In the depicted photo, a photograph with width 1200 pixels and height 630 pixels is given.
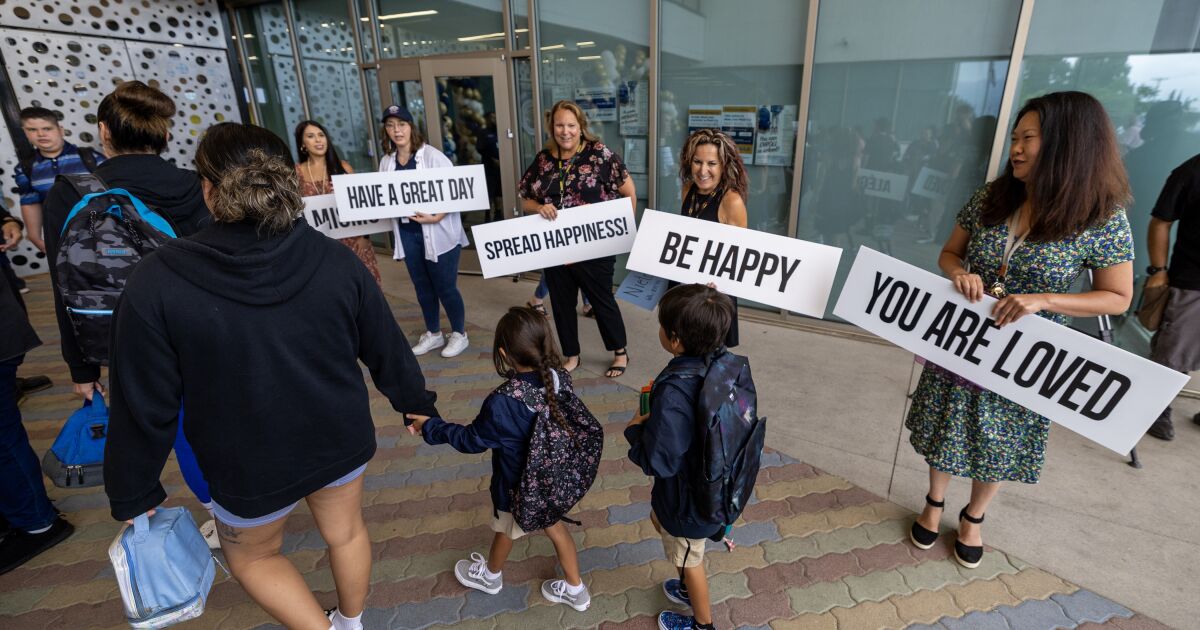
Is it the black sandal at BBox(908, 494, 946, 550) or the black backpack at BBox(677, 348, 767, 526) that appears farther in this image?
the black sandal at BBox(908, 494, 946, 550)

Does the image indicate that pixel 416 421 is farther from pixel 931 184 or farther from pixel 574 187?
pixel 931 184

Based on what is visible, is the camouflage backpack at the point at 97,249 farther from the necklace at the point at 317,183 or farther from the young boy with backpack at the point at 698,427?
the necklace at the point at 317,183

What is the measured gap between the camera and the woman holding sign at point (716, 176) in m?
2.80

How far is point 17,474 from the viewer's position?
2.36m

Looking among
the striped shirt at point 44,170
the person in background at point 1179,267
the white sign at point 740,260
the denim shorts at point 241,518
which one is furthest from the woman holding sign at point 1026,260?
the striped shirt at point 44,170

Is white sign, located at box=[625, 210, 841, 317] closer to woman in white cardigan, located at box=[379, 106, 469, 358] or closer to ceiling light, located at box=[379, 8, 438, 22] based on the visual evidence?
woman in white cardigan, located at box=[379, 106, 469, 358]

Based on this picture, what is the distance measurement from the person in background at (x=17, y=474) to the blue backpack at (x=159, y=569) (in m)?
1.34

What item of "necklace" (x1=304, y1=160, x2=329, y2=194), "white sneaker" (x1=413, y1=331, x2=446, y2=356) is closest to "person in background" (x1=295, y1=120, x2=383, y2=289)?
"necklace" (x1=304, y1=160, x2=329, y2=194)

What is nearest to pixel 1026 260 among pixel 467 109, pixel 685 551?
pixel 685 551

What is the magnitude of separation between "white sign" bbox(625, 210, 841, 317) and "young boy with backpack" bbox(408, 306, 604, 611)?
3.93 ft

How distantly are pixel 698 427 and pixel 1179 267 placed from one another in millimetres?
3173

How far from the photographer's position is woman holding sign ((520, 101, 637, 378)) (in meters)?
3.41

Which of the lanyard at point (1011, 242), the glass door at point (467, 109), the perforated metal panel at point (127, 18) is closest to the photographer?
the lanyard at point (1011, 242)

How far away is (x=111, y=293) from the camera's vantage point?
73.6 inches
